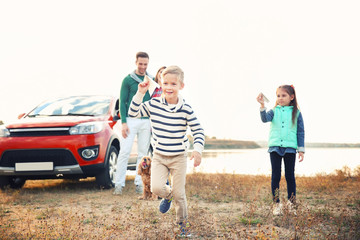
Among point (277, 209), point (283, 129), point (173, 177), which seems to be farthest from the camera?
point (283, 129)

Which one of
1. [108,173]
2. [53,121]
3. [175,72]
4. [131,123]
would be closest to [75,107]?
[53,121]

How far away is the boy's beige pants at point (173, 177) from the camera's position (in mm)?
3504

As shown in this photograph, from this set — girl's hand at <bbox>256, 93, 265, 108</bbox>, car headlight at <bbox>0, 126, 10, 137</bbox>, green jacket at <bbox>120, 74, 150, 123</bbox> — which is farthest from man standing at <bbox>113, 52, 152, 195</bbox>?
girl's hand at <bbox>256, 93, 265, 108</bbox>

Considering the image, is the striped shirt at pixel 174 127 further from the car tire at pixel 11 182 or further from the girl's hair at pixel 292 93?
the car tire at pixel 11 182

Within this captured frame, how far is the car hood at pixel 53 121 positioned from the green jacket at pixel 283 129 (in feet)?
11.0

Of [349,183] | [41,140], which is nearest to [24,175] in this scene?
[41,140]

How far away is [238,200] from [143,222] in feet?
7.15

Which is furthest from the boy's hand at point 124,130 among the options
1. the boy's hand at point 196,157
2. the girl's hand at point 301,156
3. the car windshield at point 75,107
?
the girl's hand at point 301,156

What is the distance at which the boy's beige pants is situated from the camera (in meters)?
3.50

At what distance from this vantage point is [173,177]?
356 centimetres

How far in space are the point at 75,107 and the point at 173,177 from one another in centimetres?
423

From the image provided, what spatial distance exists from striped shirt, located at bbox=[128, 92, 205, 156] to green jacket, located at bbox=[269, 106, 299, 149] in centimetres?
149

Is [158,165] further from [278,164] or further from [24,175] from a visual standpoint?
[24,175]

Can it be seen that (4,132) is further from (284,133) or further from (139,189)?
(284,133)
